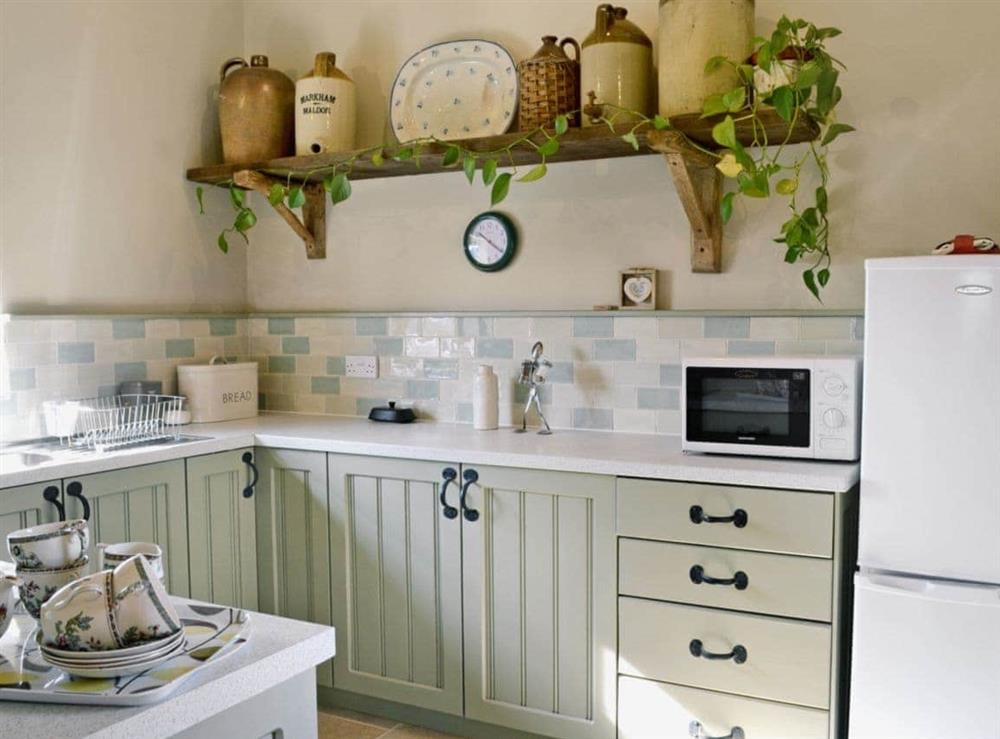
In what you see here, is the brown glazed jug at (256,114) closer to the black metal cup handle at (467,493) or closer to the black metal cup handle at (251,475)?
the black metal cup handle at (251,475)

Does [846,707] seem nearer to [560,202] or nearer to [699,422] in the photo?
[699,422]

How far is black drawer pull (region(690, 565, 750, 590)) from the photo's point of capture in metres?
2.28

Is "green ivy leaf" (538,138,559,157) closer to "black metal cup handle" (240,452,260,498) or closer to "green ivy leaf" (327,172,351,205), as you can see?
"green ivy leaf" (327,172,351,205)

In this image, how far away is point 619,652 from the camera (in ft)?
8.05

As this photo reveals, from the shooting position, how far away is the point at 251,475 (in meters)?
2.96

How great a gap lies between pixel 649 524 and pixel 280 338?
181 centimetres

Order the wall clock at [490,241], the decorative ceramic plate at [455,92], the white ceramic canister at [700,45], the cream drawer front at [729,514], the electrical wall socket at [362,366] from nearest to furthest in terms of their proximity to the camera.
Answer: the cream drawer front at [729,514], the white ceramic canister at [700,45], the decorative ceramic plate at [455,92], the wall clock at [490,241], the electrical wall socket at [362,366]

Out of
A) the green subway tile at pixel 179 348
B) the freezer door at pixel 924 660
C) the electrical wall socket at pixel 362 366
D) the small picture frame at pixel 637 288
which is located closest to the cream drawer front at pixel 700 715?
the freezer door at pixel 924 660

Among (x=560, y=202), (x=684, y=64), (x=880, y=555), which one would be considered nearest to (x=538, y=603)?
(x=880, y=555)

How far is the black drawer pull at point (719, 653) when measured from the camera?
2291 millimetres

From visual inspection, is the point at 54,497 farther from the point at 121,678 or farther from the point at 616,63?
the point at 616,63

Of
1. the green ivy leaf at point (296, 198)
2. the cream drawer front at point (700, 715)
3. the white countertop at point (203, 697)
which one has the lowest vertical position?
the cream drawer front at point (700, 715)

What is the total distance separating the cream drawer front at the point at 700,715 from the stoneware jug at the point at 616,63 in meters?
1.57

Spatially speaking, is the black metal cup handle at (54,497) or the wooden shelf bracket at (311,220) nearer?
the black metal cup handle at (54,497)
